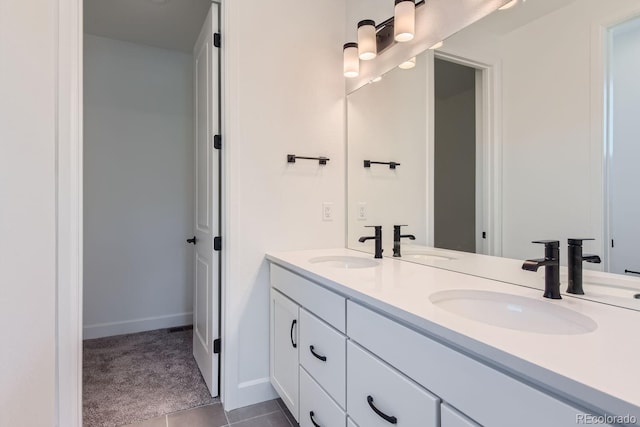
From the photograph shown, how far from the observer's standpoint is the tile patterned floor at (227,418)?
5.54 feet

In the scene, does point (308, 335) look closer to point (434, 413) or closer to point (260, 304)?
point (260, 304)

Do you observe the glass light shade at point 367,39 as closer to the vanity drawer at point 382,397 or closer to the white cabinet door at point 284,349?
the white cabinet door at point 284,349

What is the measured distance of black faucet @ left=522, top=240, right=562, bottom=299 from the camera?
0.95m

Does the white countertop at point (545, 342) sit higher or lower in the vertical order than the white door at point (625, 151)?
lower

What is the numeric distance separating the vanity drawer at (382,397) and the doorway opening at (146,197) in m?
1.20

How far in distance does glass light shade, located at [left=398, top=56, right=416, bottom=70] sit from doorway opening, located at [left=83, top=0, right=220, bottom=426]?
1.16 meters

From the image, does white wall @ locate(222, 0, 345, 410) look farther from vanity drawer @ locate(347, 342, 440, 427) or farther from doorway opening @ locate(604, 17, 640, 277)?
doorway opening @ locate(604, 17, 640, 277)

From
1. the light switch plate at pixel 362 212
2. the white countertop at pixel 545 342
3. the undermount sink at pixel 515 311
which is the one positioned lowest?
the undermount sink at pixel 515 311
